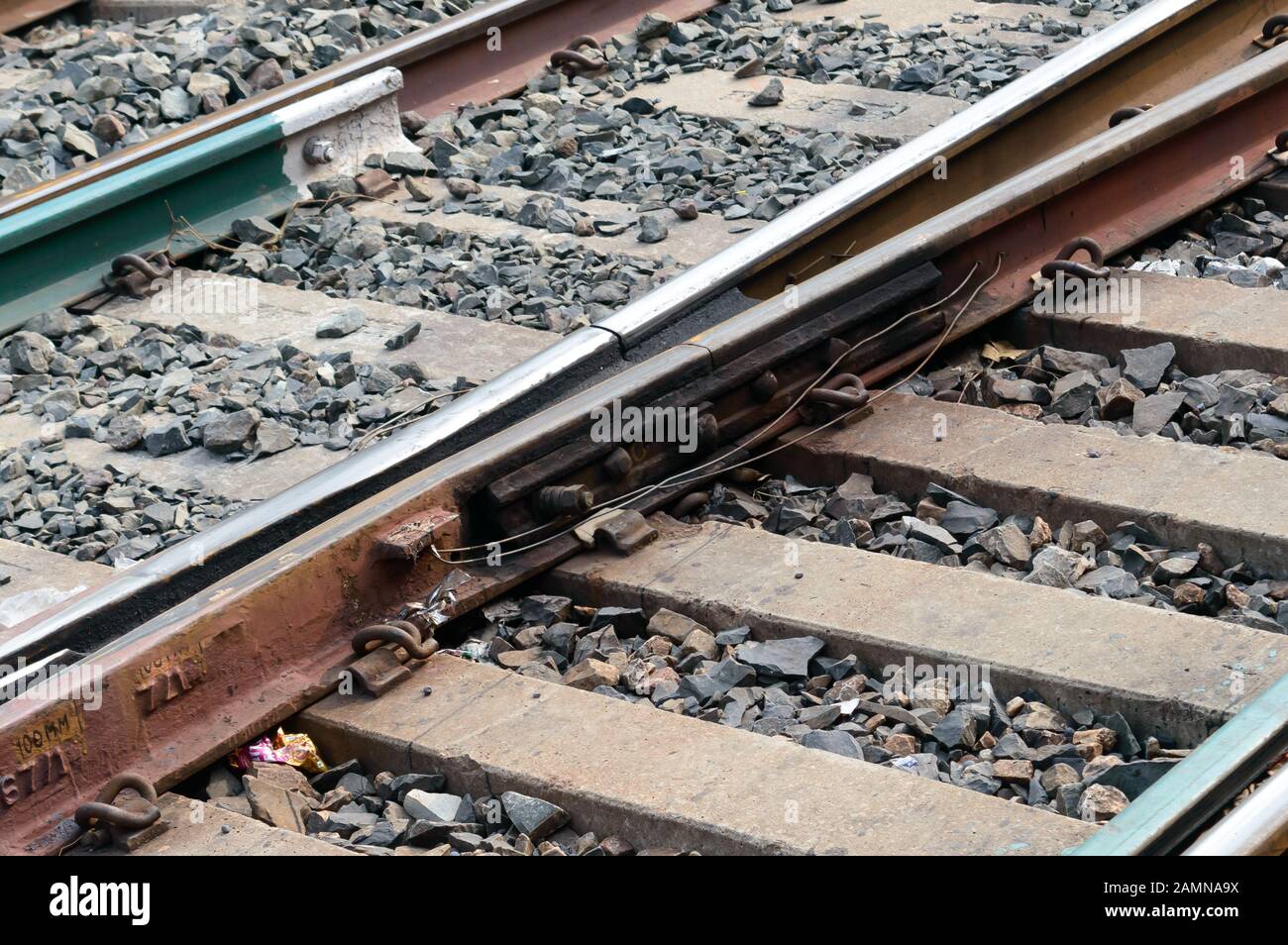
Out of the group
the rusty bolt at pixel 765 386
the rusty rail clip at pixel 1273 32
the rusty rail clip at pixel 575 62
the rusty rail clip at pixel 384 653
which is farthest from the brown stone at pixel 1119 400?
the rusty rail clip at pixel 575 62

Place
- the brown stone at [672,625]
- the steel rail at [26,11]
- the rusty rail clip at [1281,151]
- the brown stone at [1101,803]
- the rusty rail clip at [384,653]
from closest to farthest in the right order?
1. the brown stone at [1101,803]
2. the rusty rail clip at [384,653]
3. the brown stone at [672,625]
4. the rusty rail clip at [1281,151]
5. the steel rail at [26,11]

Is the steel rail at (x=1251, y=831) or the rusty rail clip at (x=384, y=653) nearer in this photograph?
the steel rail at (x=1251, y=831)

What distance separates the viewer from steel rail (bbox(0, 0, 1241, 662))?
344cm

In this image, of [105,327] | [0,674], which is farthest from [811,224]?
[0,674]

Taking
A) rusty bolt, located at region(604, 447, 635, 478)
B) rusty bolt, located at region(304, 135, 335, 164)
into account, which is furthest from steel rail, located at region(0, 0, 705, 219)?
rusty bolt, located at region(604, 447, 635, 478)

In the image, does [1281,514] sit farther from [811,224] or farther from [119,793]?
[119,793]

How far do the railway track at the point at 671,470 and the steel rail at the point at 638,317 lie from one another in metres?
0.01

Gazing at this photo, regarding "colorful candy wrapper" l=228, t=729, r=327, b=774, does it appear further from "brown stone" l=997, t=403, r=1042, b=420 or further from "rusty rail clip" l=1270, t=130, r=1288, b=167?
"rusty rail clip" l=1270, t=130, r=1288, b=167

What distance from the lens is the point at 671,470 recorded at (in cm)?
402

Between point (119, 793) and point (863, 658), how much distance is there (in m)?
1.36

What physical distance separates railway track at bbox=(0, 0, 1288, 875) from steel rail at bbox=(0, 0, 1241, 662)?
0.01 metres

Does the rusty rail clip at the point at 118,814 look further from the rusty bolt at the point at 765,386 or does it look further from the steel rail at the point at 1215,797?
the rusty bolt at the point at 765,386

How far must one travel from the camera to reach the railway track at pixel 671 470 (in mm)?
3035
